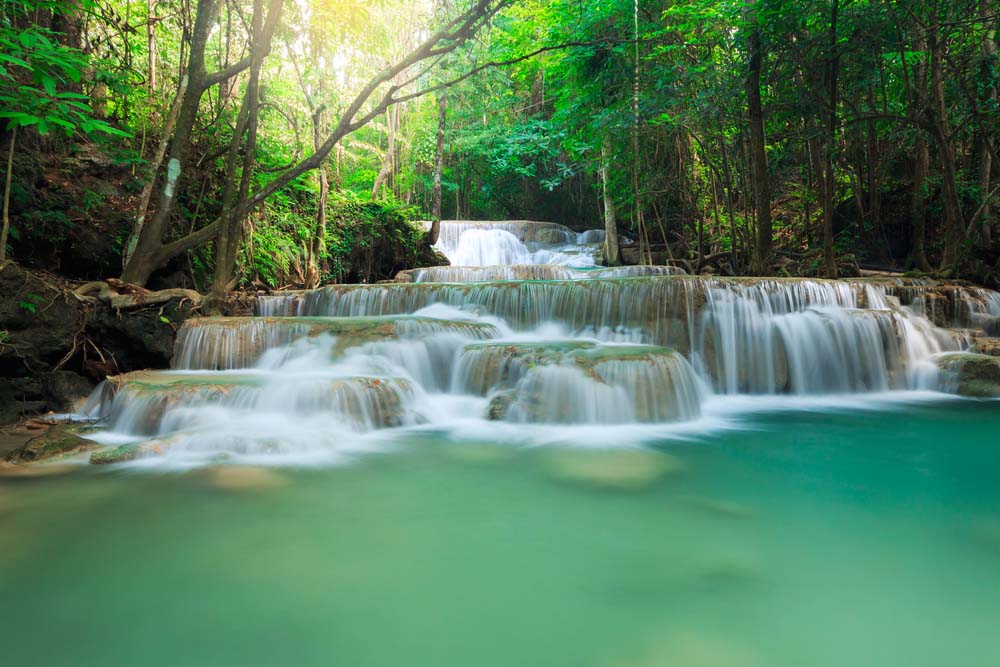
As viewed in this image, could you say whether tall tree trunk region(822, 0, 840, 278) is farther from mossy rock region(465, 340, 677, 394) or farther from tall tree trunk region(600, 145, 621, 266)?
mossy rock region(465, 340, 677, 394)

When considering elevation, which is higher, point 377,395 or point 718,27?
point 718,27

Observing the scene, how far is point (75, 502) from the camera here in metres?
3.05

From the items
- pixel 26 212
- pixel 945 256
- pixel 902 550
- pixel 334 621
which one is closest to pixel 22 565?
pixel 334 621

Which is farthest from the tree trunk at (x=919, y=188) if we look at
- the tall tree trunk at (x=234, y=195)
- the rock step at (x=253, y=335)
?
the tall tree trunk at (x=234, y=195)

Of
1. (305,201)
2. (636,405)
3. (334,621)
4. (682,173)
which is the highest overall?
(682,173)

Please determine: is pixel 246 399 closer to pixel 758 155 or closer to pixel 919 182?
pixel 758 155

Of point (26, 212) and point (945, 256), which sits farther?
point (945, 256)

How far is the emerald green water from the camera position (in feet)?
5.96

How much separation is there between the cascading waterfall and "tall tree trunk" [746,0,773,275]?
6.13ft

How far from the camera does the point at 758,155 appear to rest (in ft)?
31.5

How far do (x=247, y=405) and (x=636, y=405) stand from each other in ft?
11.1

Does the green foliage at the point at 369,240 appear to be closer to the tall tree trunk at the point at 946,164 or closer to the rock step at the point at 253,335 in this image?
the rock step at the point at 253,335

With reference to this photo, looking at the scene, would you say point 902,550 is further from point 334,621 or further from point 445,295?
point 445,295

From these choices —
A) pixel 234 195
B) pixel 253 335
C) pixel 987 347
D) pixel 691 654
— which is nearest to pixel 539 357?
pixel 253 335
